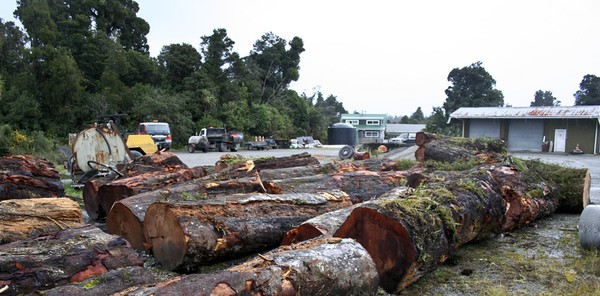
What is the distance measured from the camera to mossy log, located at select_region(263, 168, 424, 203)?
626cm

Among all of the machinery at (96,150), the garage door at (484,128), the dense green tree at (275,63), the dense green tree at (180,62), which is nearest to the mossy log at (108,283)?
the machinery at (96,150)

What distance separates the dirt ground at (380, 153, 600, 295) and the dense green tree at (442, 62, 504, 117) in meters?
43.1

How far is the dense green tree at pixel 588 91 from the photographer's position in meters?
47.1

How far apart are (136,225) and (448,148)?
10159mm

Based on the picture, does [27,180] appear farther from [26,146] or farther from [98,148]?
[26,146]

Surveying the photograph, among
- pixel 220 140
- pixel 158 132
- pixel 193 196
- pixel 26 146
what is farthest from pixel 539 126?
pixel 26 146

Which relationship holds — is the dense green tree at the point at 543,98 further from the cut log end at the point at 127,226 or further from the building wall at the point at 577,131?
the cut log end at the point at 127,226

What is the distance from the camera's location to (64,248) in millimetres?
3592

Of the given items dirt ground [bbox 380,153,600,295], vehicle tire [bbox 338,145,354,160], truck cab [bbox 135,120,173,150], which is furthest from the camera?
truck cab [bbox 135,120,173,150]

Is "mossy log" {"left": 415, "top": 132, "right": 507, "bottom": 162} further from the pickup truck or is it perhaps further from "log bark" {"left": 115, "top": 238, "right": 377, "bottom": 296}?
the pickup truck

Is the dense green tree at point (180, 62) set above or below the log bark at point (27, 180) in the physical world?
above

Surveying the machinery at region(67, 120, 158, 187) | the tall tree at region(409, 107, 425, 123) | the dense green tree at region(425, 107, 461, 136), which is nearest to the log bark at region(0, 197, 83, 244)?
the machinery at region(67, 120, 158, 187)

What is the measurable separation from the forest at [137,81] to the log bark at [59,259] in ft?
85.0

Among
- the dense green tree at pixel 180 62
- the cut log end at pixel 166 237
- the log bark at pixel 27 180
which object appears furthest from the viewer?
the dense green tree at pixel 180 62
